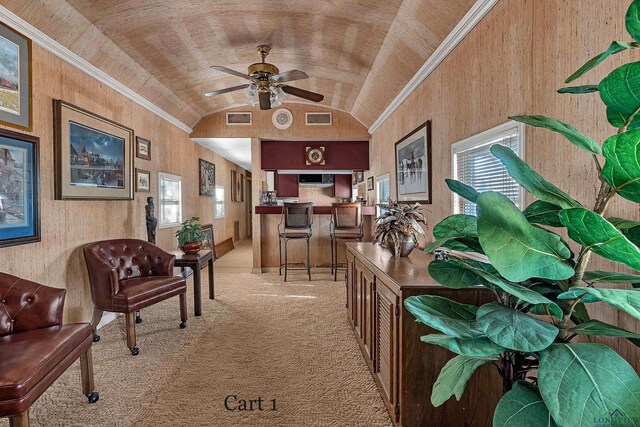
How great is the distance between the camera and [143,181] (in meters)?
4.18

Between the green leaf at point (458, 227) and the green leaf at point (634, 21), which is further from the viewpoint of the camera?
the green leaf at point (458, 227)

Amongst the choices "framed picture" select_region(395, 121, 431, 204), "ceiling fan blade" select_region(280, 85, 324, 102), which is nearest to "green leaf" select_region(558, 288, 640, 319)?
"framed picture" select_region(395, 121, 431, 204)

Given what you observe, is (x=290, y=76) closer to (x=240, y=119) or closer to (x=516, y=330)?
(x=240, y=119)

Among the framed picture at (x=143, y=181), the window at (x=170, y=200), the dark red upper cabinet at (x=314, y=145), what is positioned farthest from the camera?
the dark red upper cabinet at (x=314, y=145)

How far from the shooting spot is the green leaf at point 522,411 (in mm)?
756

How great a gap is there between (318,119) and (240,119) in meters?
1.43

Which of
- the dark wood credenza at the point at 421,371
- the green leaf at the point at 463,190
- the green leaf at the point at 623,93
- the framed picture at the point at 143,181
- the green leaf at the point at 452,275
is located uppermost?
the framed picture at the point at 143,181

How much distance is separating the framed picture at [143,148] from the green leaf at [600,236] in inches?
178

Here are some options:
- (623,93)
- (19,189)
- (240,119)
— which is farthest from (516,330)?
(240,119)

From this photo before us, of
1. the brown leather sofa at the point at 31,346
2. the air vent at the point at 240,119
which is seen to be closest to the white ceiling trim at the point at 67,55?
the air vent at the point at 240,119

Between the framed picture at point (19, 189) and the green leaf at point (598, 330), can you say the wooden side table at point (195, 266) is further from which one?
the green leaf at point (598, 330)

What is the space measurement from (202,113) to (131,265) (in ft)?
10.7

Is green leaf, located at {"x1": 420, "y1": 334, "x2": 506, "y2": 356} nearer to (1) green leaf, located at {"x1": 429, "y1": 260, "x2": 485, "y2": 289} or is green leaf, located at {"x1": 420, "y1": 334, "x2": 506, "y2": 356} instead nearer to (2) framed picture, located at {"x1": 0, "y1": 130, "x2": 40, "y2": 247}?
(1) green leaf, located at {"x1": 429, "y1": 260, "x2": 485, "y2": 289}

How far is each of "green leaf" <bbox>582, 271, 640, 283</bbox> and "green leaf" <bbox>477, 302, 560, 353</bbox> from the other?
23 cm
